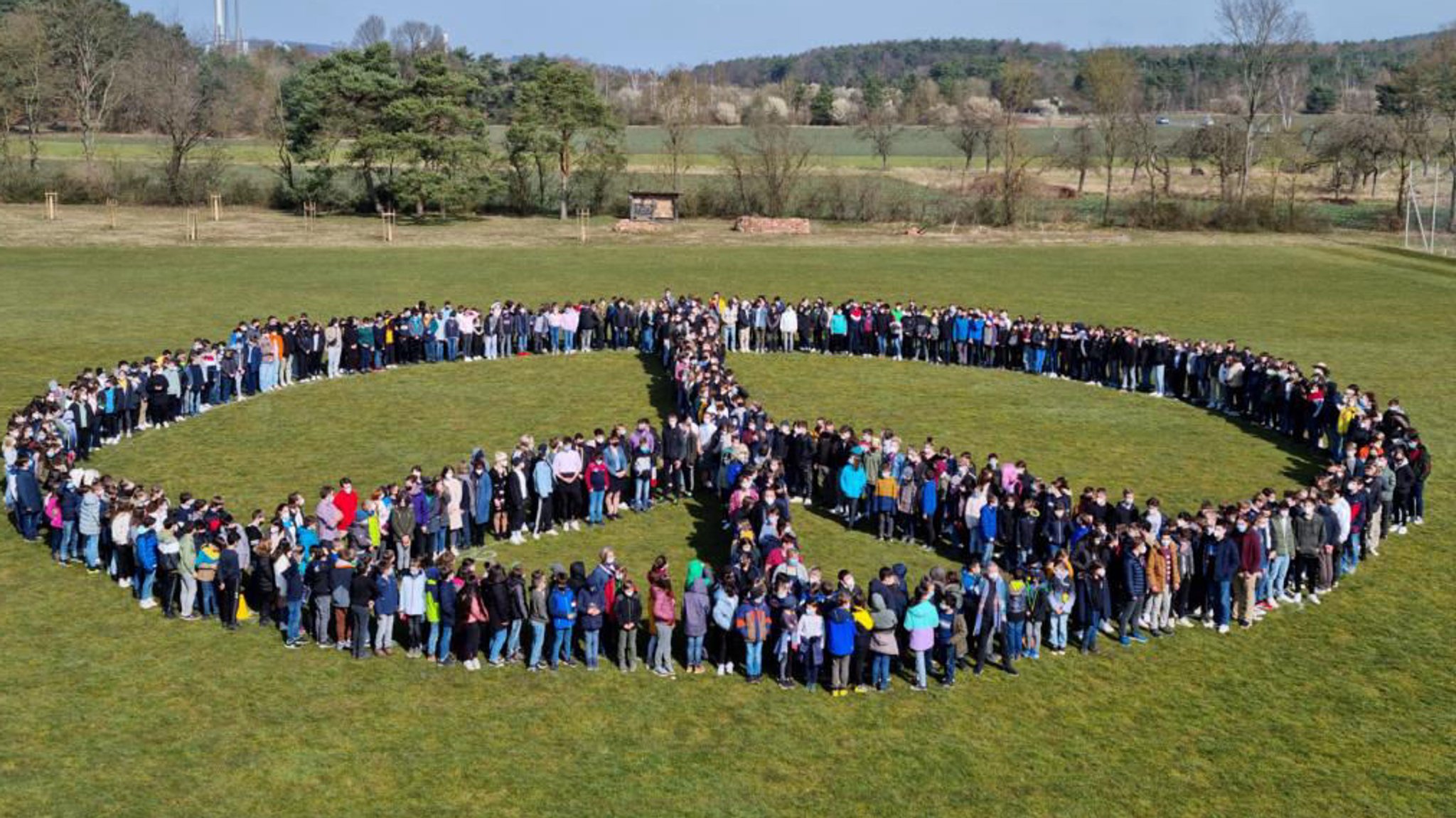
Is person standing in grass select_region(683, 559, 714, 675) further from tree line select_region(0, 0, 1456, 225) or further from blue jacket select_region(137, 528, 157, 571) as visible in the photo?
tree line select_region(0, 0, 1456, 225)

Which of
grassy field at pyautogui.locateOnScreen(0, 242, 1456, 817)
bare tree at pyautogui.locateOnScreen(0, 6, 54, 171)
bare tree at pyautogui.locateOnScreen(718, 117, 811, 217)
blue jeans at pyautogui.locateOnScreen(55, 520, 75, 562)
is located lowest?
grassy field at pyautogui.locateOnScreen(0, 242, 1456, 817)

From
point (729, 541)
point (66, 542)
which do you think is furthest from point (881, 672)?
point (66, 542)

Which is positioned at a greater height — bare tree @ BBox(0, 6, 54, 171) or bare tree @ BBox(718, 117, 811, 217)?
bare tree @ BBox(0, 6, 54, 171)

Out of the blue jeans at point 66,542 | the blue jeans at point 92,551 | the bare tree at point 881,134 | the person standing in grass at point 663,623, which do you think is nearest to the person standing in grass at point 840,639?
the person standing in grass at point 663,623

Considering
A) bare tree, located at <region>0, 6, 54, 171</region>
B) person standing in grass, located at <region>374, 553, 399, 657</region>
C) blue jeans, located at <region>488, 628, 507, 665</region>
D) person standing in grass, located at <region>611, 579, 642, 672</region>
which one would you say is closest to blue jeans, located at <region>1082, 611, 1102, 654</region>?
person standing in grass, located at <region>611, 579, 642, 672</region>

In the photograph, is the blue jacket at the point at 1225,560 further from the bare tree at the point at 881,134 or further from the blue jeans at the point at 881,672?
the bare tree at the point at 881,134

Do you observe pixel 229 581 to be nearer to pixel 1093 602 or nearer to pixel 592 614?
pixel 592 614

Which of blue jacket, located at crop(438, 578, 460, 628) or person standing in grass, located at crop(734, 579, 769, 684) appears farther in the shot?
blue jacket, located at crop(438, 578, 460, 628)

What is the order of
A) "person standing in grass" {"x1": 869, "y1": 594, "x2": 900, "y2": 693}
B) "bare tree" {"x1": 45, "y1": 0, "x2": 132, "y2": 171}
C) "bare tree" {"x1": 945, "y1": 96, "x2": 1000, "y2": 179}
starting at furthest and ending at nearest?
1. "bare tree" {"x1": 945, "y1": 96, "x2": 1000, "y2": 179}
2. "bare tree" {"x1": 45, "y1": 0, "x2": 132, "y2": 171}
3. "person standing in grass" {"x1": 869, "y1": 594, "x2": 900, "y2": 693}
